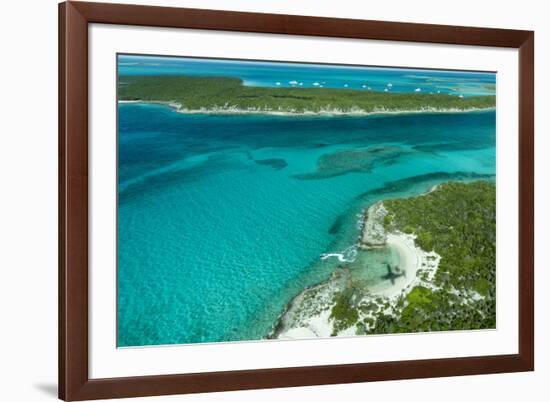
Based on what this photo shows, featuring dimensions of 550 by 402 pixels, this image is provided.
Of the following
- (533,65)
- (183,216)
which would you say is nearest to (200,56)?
(183,216)

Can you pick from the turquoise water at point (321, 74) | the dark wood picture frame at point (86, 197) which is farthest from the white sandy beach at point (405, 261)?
the turquoise water at point (321, 74)

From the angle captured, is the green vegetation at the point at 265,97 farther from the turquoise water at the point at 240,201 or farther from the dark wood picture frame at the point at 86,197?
the dark wood picture frame at the point at 86,197

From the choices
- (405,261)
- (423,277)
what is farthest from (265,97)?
(423,277)

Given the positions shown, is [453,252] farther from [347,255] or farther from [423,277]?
[347,255]

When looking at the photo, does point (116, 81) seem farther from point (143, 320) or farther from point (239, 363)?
point (239, 363)

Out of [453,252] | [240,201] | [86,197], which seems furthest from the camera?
[453,252]

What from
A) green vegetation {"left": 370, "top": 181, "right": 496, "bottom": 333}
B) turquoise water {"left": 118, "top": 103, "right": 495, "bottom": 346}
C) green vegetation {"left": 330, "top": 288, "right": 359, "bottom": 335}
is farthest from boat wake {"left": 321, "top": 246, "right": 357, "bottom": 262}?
green vegetation {"left": 370, "top": 181, "right": 496, "bottom": 333}

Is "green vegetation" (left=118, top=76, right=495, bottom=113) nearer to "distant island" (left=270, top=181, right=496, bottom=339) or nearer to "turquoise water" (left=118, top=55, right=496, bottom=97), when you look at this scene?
"turquoise water" (left=118, top=55, right=496, bottom=97)
